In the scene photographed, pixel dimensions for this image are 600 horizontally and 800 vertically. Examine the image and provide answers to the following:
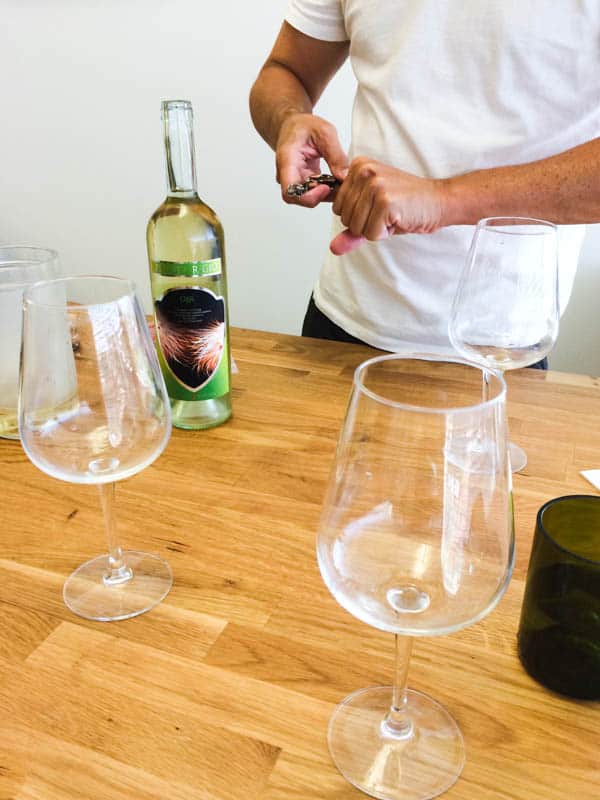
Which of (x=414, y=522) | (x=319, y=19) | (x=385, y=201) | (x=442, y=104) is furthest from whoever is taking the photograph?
(x=319, y=19)

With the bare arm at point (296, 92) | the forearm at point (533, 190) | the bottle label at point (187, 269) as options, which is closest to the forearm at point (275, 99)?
the bare arm at point (296, 92)

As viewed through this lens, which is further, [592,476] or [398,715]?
[592,476]

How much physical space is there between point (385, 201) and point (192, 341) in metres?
0.29

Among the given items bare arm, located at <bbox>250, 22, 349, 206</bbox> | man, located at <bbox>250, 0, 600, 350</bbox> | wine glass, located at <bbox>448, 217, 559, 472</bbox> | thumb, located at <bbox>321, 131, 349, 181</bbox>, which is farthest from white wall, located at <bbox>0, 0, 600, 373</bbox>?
wine glass, located at <bbox>448, 217, 559, 472</bbox>

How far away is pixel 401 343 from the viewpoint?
979 millimetres

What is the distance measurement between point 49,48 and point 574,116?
1.75m

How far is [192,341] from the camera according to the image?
25.8 inches

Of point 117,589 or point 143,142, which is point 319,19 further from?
point 143,142

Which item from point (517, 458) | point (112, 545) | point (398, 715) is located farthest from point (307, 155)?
point (398, 715)

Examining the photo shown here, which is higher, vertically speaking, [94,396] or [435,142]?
[435,142]

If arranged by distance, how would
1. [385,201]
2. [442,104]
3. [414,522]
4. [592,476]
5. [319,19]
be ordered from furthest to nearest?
1. [319,19]
2. [442,104]
3. [385,201]
4. [592,476]
5. [414,522]

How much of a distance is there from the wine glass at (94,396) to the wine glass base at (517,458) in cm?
35

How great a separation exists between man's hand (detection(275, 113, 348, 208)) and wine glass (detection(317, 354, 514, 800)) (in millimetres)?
534

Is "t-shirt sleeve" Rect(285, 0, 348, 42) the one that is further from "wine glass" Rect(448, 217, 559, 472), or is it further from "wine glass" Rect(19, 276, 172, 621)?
"wine glass" Rect(19, 276, 172, 621)
